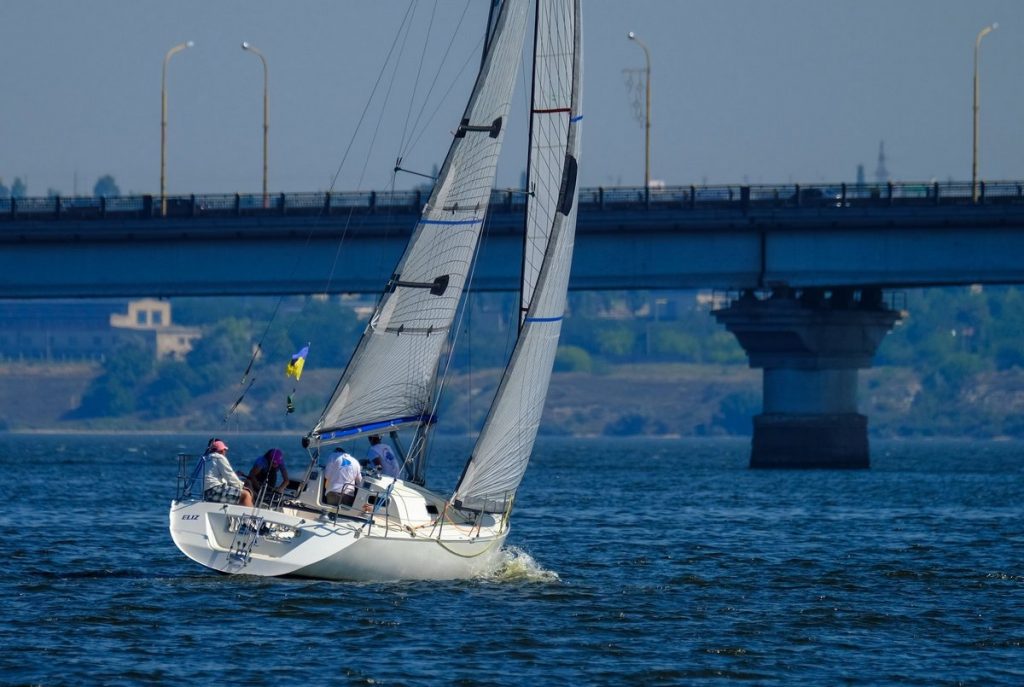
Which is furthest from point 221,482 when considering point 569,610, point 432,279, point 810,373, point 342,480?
point 810,373

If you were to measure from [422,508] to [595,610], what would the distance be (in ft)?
12.2

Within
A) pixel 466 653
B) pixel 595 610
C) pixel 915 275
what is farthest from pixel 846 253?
pixel 466 653

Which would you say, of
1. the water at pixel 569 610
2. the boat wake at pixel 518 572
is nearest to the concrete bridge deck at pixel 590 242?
the water at pixel 569 610

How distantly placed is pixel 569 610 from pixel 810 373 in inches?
2340

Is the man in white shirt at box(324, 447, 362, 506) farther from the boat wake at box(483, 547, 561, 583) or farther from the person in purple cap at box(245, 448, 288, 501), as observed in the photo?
the boat wake at box(483, 547, 561, 583)

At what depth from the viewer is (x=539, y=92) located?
40.3 m

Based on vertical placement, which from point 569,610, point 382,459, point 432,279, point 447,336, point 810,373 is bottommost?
point 569,610

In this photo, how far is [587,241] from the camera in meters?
86.8

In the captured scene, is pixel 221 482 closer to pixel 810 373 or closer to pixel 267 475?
pixel 267 475

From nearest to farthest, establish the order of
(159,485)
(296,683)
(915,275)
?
(296,683)
(159,485)
(915,275)

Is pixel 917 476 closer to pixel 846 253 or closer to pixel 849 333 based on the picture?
pixel 849 333

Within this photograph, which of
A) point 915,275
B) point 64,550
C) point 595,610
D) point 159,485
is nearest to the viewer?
point 595,610

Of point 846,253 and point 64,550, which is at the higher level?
point 846,253

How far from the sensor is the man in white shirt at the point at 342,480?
37.5m
